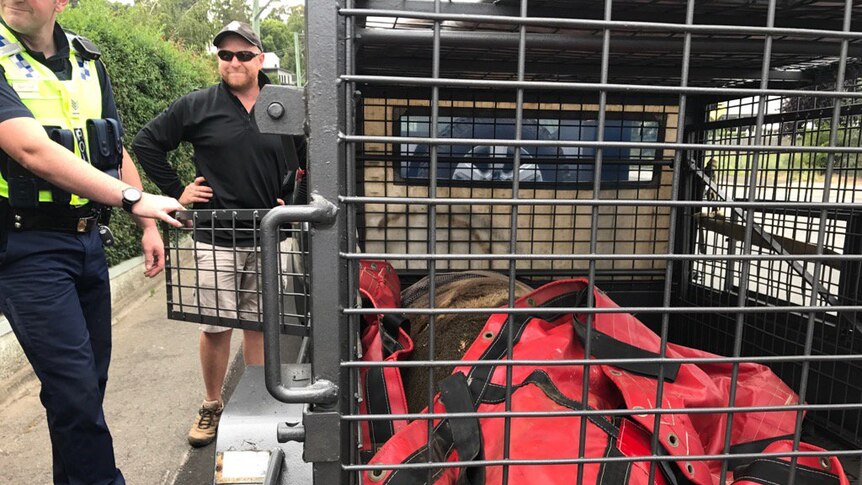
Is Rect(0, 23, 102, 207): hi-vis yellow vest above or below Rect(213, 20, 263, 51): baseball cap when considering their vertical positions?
below

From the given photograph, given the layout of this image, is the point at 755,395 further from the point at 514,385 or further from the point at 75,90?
the point at 75,90

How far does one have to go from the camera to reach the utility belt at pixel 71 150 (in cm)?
187

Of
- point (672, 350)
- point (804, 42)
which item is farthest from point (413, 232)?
point (804, 42)

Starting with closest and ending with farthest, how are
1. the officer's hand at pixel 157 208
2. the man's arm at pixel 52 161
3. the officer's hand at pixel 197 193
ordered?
1. the officer's hand at pixel 157 208
2. the man's arm at pixel 52 161
3. the officer's hand at pixel 197 193

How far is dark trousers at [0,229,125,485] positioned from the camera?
1.88 m

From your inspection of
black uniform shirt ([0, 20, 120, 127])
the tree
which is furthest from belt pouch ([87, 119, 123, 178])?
the tree

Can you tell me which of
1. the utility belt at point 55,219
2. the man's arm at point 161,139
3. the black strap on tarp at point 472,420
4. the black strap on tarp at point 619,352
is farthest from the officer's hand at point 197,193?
the black strap on tarp at point 619,352

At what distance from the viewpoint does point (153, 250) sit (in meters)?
2.38

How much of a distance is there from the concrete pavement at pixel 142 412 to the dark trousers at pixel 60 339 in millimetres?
697

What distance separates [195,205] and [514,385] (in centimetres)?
200

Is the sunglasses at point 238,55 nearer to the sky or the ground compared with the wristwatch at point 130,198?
nearer to the sky

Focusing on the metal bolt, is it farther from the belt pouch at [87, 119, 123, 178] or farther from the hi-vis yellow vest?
the belt pouch at [87, 119, 123, 178]

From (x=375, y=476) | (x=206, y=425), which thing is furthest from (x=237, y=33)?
(x=375, y=476)

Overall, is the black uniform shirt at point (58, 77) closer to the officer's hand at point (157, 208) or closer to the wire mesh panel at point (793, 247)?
the officer's hand at point (157, 208)
